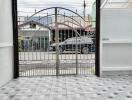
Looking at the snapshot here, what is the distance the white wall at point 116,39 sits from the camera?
5853mm

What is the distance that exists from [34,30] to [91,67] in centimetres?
206

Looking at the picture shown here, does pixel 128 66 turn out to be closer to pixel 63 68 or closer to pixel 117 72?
pixel 117 72

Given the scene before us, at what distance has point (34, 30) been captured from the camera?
235 inches

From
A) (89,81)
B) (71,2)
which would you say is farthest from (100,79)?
(71,2)

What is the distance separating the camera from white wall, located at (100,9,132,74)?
19.2 ft

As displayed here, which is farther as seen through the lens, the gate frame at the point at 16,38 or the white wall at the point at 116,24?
the white wall at the point at 116,24

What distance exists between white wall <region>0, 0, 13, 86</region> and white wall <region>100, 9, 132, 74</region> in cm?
256

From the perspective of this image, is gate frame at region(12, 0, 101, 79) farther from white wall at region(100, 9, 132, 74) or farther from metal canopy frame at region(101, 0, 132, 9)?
metal canopy frame at region(101, 0, 132, 9)

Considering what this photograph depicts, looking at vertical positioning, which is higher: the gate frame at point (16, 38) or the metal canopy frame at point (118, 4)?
the metal canopy frame at point (118, 4)

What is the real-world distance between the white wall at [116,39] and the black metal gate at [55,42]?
1.22 feet

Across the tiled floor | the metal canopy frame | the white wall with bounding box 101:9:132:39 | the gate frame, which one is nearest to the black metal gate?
the gate frame

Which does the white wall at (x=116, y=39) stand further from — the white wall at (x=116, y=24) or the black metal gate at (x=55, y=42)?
the black metal gate at (x=55, y=42)

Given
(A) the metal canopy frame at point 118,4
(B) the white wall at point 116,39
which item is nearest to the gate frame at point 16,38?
(B) the white wall at point 116,39

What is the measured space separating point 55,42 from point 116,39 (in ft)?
5.80
